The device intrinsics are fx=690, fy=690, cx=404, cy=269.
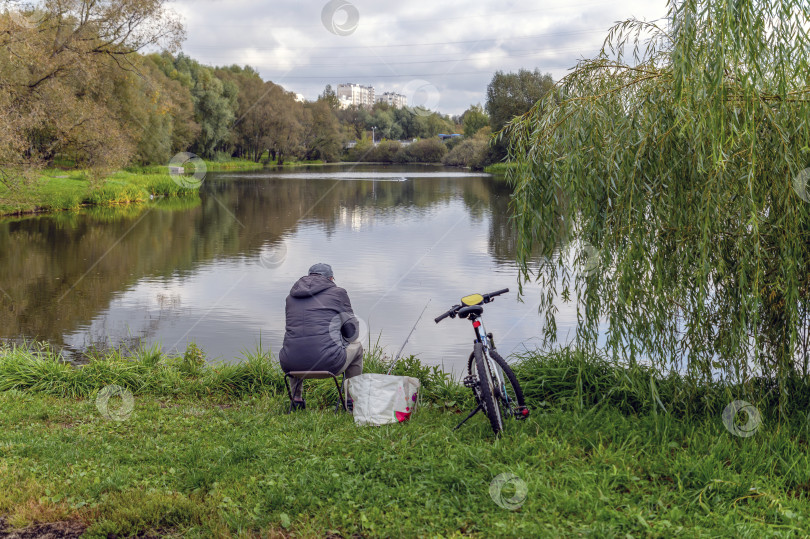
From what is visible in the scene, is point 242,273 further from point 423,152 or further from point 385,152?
point 385,152

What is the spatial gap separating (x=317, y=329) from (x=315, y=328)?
19 mm

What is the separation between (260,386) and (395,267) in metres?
10.8

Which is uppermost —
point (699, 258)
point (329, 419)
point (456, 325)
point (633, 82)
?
point (633, 82)

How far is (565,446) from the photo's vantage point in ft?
15.4

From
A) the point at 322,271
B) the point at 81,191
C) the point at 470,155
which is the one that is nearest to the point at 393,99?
the point at 470,155

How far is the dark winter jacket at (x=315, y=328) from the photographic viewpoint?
5.75 metres

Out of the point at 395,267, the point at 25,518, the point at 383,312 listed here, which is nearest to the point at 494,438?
the point at 25,518

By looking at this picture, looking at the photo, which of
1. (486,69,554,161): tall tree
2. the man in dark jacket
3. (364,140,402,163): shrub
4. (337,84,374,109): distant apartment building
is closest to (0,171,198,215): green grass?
the man in dark jacket

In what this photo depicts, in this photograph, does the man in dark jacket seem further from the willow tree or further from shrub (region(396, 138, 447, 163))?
shrub (region(396, 138, 447, 163))

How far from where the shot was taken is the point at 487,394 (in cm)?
480

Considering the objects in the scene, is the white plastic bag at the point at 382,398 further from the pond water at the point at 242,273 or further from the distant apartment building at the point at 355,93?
the distant apartment building at the point at 355,93

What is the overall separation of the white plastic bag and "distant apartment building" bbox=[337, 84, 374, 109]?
450ft

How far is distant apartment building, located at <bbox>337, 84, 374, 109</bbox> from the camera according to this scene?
141 metres

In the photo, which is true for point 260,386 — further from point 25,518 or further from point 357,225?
point 357,225
